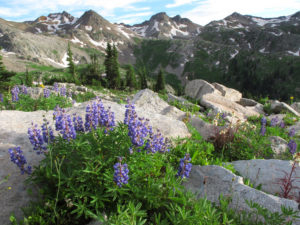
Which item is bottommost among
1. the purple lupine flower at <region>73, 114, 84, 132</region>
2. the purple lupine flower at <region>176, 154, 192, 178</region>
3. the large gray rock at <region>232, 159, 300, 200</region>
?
the large gray rock at <region>232, 159, 300, 200</region>

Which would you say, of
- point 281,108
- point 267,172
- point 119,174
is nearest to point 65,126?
point 119,174

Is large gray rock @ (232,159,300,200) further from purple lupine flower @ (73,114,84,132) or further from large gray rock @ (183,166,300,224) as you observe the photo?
purple lupine flower @ (73,114,84,132)

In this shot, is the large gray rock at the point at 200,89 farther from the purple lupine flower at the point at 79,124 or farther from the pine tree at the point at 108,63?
the pine tree at the point at 108,63

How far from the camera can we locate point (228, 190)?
4172mm

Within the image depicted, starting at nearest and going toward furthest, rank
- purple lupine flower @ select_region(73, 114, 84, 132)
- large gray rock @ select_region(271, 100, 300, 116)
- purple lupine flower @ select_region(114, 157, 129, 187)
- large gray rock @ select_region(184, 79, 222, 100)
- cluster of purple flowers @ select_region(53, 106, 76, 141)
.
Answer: purple lupine flower @ select_region(114, 157, 129, 187), cluster of purple flowers @ select_region(53, 106, 76, 141), purple lupine flower @ select_region(73, 114, 84, 132), large gray rock @ select_region(271, 100, 300, 116), large gray rock @ select_region(184, 79, 222, 100)

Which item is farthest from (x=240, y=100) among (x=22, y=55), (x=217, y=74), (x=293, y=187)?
(x=217, y=74)

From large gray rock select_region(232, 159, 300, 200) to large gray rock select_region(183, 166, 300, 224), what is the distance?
82cm

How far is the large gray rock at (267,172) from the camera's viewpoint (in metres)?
4.87

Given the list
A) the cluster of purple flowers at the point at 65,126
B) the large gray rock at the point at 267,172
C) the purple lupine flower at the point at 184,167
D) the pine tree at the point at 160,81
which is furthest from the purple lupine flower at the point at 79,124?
the pine tree at the point at 160,81

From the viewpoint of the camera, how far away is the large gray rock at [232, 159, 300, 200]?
16.0 feet

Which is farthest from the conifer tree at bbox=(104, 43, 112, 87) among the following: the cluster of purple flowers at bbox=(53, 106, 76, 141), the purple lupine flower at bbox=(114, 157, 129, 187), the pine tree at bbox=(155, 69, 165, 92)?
the purple lupine flower at bbox=(114, 157, 129, 187)

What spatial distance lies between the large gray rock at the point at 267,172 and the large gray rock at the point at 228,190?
32.2 inches

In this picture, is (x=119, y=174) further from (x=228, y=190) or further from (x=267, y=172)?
(x=267, y=172)

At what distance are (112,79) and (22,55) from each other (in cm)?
10543
